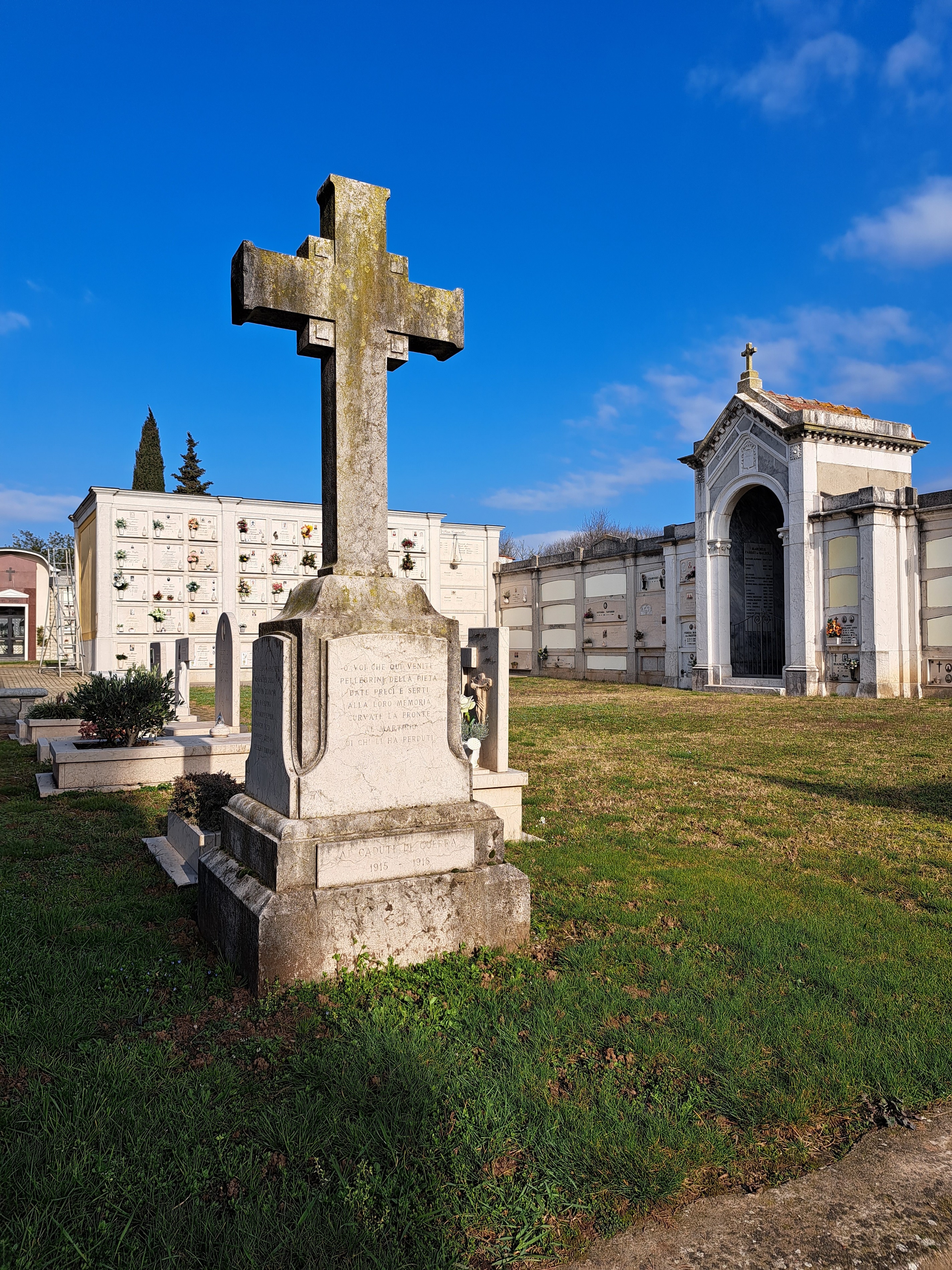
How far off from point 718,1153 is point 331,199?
4549mm

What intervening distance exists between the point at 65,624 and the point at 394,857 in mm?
31583

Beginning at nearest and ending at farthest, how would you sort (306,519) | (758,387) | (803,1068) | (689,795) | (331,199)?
1. (803,1068)
2. (331,199)
3. (689,795)
4. (758,387)
5. (306,519)

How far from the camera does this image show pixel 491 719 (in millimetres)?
6551

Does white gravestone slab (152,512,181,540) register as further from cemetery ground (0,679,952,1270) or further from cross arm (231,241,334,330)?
cross arm (231,241,334,330)

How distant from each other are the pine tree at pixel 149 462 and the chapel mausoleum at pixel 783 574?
22348mm

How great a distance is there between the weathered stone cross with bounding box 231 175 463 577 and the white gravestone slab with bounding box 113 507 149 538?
24764mm

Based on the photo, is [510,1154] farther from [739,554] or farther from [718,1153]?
[739,554]

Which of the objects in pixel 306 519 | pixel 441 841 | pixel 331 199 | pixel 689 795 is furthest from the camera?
pixel 306 519

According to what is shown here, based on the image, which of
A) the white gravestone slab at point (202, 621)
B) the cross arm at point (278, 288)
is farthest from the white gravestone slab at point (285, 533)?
the cross arm at point (278, 288)

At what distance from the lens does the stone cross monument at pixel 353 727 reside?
11.4ft

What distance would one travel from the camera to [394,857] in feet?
12.0

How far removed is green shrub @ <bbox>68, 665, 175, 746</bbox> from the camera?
8.63m

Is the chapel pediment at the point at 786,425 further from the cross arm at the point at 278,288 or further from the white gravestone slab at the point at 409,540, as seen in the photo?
the cross arm at the point at 278,288

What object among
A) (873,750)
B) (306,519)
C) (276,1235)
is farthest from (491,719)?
(306,519)
